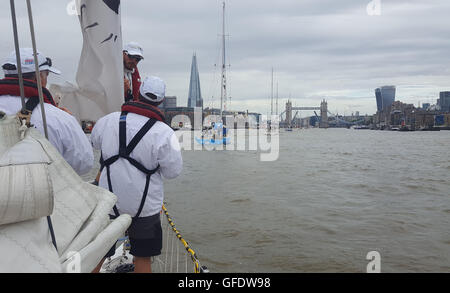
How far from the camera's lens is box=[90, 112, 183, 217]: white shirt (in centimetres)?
304

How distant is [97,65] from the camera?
10.1ft

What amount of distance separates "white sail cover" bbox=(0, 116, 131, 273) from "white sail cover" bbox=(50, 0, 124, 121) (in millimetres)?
1446

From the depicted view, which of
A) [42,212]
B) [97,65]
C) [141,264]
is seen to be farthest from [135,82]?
[42,212]

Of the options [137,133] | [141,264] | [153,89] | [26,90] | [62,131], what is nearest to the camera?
[26,90]

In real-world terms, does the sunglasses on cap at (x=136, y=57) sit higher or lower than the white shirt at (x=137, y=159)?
higher

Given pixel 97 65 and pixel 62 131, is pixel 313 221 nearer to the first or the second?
pixel 97 65

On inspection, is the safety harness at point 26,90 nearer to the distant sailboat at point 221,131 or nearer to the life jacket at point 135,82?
the life jacket at point 135,82

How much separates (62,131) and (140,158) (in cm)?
72

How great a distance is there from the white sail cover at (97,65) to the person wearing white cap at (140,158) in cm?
17

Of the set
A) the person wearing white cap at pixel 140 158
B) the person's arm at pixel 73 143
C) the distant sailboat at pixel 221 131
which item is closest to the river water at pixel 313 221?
the person wearing white cap at pixel 140 158

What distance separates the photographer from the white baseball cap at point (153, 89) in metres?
3.13

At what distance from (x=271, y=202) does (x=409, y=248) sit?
17.9 ft

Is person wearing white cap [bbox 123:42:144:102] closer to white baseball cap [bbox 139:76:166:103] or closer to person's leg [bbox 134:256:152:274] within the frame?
white baseball cap [bbox 139:76:166:103]
